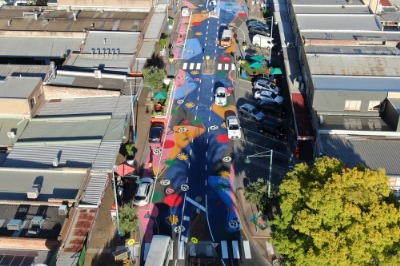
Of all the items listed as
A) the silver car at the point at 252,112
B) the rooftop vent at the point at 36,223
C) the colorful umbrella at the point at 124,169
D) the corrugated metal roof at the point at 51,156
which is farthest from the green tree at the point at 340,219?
the silver car at the point at 252,112

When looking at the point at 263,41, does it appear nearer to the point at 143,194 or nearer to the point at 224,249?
the point at 143,194

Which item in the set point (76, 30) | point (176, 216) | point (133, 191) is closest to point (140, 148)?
point (133, 191)

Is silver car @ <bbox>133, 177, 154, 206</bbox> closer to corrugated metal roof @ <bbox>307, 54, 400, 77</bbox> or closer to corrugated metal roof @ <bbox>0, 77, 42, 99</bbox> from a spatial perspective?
corrugated metal roof @ <bbox>0, 77, 42, 99</bbox>

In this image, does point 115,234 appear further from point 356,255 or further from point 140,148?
point 356,255

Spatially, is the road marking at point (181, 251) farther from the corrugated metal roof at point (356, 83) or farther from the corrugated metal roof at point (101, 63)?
the corrugated metal roof at point (101, 63)

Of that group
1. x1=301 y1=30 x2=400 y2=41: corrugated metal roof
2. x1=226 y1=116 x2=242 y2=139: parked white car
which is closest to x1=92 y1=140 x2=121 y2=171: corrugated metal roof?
x1=226 y1=116 x2=242 y2=139: parked white car
